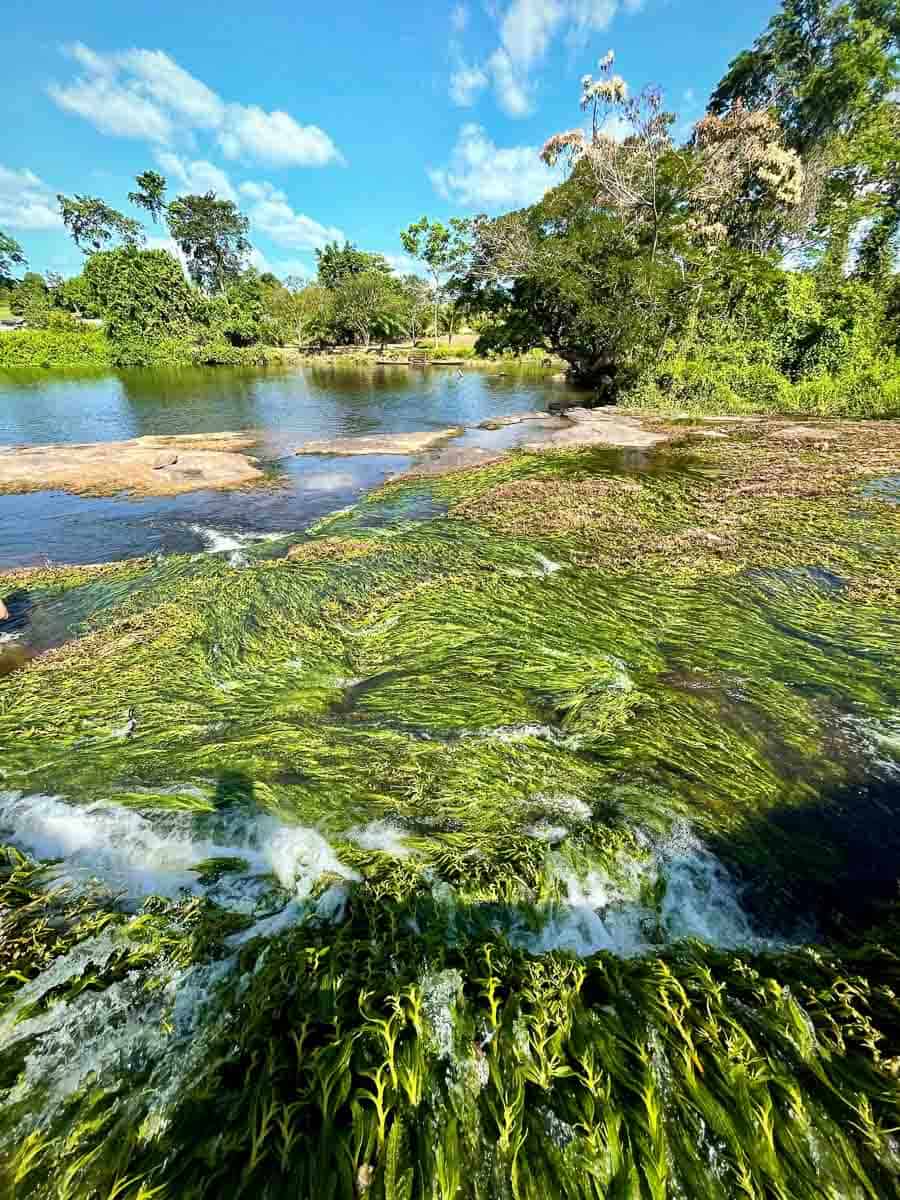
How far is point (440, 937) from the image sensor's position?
3191mm

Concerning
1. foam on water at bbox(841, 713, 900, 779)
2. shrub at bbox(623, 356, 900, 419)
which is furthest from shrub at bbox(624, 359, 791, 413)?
foam on water at bbox(841, 713, 900, 779)

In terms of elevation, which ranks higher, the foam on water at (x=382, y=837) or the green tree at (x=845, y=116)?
the green tree at (x=845, y=116)

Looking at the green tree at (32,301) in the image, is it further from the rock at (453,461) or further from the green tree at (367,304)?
the rock at (453,461)

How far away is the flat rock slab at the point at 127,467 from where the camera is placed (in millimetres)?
15492

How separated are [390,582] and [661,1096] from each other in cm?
743

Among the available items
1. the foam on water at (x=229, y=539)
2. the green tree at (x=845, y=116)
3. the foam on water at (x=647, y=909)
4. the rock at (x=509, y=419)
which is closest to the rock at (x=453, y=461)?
the rock at (x=509, y=419)

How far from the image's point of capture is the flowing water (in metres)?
2.07

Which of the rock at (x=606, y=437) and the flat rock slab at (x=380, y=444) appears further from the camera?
the flat rock slab at (x=380, y=444)

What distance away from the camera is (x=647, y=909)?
353 cm

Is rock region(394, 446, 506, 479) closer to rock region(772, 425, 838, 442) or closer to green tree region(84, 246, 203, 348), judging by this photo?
rock region(772, 425, 838, 442)

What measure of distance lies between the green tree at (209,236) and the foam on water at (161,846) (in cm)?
10553

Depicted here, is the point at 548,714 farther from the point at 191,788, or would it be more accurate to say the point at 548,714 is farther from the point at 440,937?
the point at 191,788

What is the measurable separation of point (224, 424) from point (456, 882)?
28832 millimetres

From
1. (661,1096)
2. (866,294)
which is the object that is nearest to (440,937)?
(661,1096)
